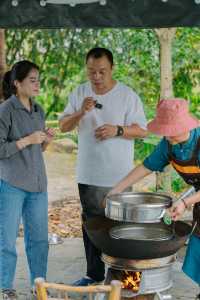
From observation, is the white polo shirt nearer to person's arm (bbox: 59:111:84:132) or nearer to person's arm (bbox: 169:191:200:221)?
person's arm (bbox: 59:111:84:132)

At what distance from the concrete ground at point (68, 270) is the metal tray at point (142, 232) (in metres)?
1.09

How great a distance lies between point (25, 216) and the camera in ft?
13.2

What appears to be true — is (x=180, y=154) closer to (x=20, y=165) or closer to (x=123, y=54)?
(x=20, y=165)

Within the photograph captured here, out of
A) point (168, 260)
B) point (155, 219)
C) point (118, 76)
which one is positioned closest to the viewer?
point (155, 219)

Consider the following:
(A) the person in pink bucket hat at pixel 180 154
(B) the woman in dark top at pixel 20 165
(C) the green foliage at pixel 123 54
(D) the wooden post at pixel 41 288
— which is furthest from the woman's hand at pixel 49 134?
(C) the green foliage at pixel 123 54

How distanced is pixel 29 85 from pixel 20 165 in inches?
20.0

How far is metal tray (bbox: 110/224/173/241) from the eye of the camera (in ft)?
10.4

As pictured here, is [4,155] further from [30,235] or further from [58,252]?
[58,252]

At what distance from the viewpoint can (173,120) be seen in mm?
2830

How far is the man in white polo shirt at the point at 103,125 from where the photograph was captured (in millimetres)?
3957

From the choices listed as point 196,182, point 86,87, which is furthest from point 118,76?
point 196,182

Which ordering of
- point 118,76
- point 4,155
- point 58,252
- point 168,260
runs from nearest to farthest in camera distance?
point 168,260
point 4,155
point 58,252
point 118,76

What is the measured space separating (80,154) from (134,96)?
1.77ft

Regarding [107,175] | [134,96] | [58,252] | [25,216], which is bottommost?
[58,252]
